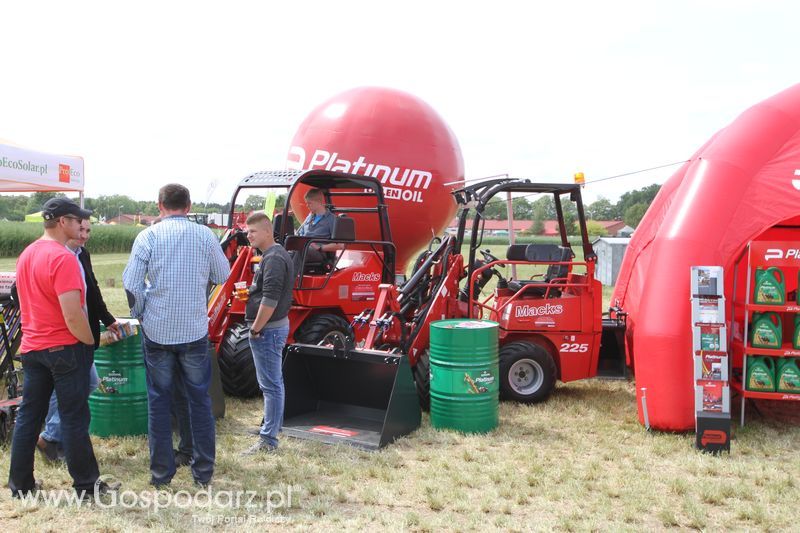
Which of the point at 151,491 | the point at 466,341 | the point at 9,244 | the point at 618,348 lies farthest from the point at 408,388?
the point at 9,244

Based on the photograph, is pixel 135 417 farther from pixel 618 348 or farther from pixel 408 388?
pixel 618 348

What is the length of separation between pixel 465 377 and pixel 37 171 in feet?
31.2

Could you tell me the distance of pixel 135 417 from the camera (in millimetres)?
5430

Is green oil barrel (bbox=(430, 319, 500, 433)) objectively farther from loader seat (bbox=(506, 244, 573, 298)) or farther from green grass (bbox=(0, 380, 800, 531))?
loader seat (bbox=(506, 244, 573, 298))

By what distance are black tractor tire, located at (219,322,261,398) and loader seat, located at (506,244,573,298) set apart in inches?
102

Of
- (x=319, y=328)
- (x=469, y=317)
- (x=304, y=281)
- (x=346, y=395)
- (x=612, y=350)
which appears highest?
(x=304, y=281)

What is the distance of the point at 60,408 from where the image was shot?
401 centimetres

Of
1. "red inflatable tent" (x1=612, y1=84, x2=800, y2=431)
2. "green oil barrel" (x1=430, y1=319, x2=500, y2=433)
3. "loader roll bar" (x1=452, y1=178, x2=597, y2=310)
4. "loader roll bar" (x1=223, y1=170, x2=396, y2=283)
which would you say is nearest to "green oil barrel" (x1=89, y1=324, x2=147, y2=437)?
"loader roll bar" (x1=223, y1=170, x2=396, y2=283)

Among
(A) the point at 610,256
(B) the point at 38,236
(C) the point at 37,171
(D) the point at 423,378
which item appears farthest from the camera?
(B) the point at 38,236

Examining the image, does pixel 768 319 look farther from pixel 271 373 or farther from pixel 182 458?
pixel 182 458

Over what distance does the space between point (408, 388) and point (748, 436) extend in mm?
2689

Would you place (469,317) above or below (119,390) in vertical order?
above

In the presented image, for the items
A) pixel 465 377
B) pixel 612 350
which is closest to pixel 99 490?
pixel 465 377

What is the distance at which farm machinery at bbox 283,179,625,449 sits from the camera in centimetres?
586
